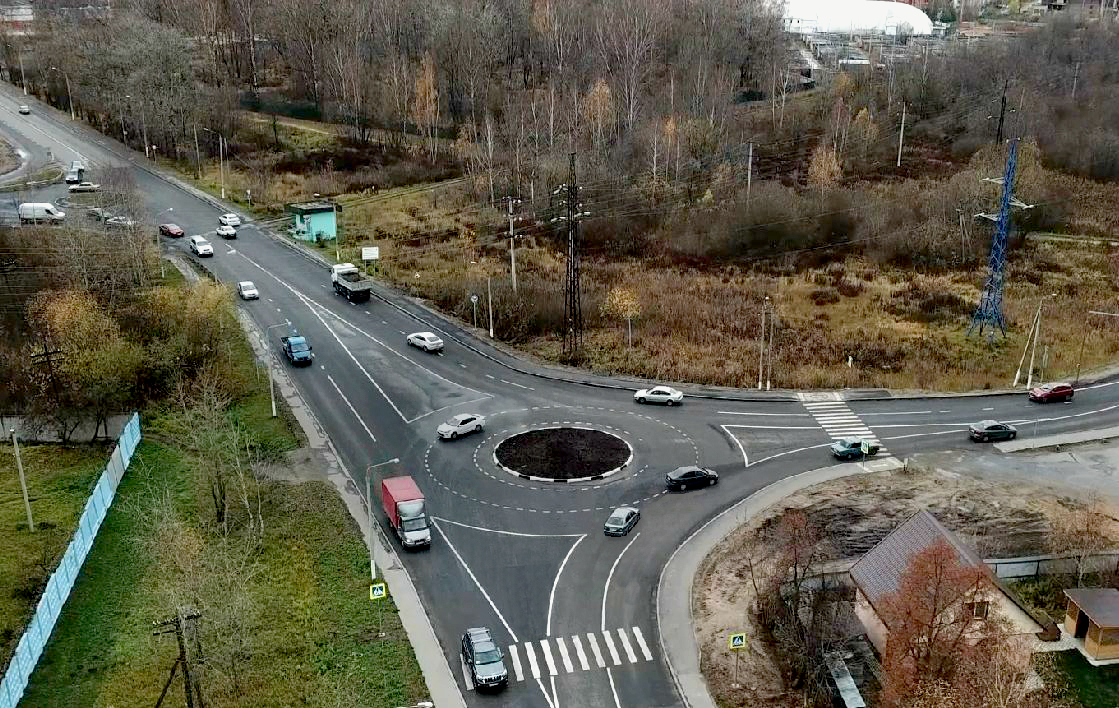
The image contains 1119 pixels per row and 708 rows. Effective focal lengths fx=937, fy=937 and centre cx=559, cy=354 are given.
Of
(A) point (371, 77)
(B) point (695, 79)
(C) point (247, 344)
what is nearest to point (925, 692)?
(C) point (247, 344)

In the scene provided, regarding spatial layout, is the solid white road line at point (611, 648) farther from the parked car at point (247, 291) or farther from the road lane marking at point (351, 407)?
the parked car at point (247, 291)

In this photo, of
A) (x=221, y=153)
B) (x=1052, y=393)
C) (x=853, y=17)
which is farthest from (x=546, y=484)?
(x=853, y=17)

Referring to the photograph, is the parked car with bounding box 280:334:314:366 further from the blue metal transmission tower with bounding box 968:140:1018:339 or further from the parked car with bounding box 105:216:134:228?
the blue metal transmission tower with bounding box 968:140:1018:339

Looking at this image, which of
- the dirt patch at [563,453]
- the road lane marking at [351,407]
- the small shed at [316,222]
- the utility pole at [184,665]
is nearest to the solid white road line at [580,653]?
the dirt patch at [563,453]

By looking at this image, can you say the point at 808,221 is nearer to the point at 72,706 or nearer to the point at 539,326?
the point at 539,326

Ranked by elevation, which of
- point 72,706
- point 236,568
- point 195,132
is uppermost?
point 195,132

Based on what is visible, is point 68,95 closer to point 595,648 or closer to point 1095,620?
point 595,648
